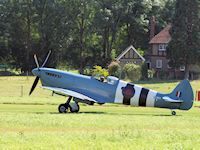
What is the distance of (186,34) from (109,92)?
55035mm

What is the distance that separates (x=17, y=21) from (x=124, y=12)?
20.1m

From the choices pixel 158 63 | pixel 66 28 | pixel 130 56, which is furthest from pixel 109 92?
pixel 66 28

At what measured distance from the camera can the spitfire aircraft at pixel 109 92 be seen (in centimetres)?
2792

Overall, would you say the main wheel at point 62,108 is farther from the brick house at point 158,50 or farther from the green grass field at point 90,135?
the brick house at point 158,50

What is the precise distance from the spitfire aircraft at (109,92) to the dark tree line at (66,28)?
69.0 m

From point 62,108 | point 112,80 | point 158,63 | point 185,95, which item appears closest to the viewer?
point 62,108

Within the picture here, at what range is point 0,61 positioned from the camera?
10500 centimetres

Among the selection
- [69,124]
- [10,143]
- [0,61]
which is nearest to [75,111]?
[69,124]

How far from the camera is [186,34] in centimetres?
8175

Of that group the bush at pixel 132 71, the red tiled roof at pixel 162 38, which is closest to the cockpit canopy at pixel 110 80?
the bush at pixel 132 71

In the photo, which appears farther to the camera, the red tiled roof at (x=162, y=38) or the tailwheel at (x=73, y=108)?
the red tiled roof at (x=162, y=38)

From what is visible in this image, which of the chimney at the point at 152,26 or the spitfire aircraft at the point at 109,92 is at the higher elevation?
the chimney at the point at 152,26

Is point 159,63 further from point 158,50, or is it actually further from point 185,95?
point 185,95

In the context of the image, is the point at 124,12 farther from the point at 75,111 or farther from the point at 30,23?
the point at 75,111
